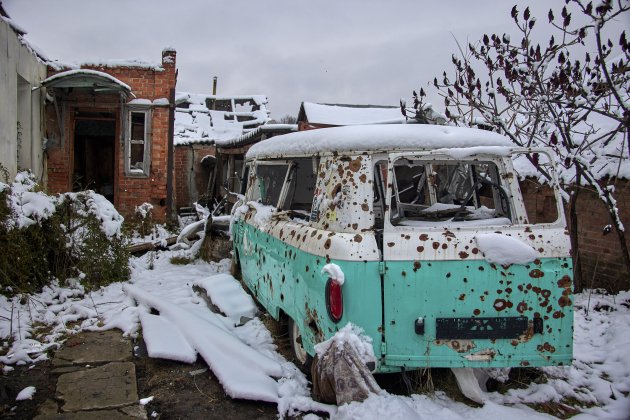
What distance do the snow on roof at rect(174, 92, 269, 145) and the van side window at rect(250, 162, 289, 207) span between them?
11.1m

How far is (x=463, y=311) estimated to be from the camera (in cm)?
294

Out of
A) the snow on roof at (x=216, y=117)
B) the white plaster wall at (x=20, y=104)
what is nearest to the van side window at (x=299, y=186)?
the white plaster wall at (x=20, y=104)

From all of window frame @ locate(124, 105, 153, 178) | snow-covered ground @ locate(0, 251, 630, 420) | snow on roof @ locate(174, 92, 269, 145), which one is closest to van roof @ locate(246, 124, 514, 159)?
snow-covered ground @ locate(0, 251, 630, 420)

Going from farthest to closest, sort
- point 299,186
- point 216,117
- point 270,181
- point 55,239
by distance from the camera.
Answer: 1. point 216,117
2. point 55,239
3. point 270,181
4. point 299,186

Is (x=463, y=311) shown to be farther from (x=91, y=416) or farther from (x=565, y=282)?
(x=91, y=416)

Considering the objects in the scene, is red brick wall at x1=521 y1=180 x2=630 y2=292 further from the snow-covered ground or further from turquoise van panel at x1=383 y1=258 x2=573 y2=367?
turquoise van panel at x1=383 y1=258 x2=573 y2=367

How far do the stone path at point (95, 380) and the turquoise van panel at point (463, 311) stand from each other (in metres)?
1.89

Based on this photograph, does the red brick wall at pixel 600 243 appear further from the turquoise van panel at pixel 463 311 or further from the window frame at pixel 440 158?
the turquoise van panel at pixel 463 311

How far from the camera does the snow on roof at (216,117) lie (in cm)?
1773

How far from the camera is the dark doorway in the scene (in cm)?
1395

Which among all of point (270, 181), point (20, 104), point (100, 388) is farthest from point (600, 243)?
point (20, 104)

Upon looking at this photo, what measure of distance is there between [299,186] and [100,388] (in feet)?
7.68

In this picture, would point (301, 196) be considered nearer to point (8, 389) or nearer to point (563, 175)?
point (8, 389)

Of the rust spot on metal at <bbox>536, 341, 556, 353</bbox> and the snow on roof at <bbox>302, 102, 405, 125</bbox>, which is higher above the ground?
the snow on roof at <bbox>302, 102, 405, 125</bbox>
